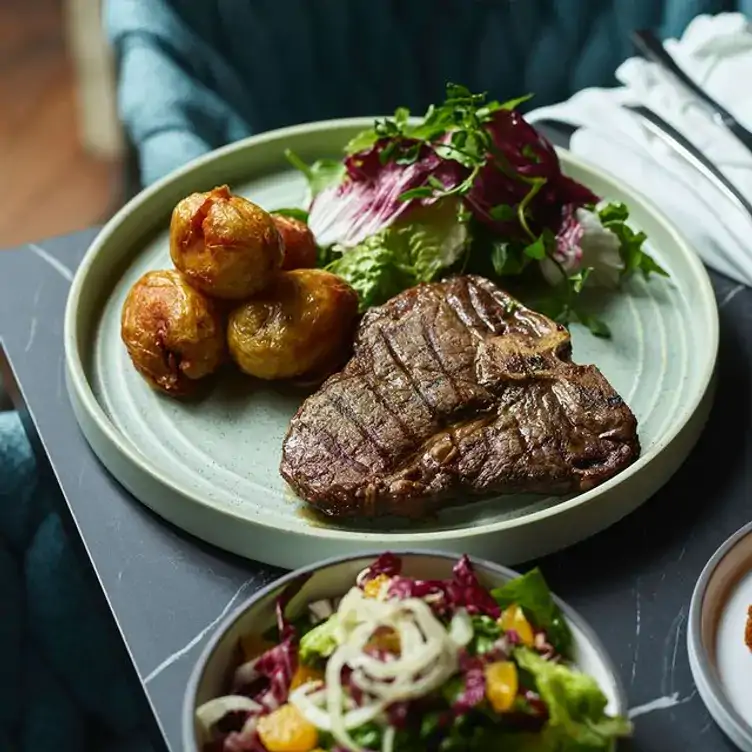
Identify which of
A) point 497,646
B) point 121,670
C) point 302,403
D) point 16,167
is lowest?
point 16,167

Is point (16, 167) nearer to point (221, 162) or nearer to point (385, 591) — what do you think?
point (221, 162)

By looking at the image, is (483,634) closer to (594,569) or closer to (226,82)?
(594,569)

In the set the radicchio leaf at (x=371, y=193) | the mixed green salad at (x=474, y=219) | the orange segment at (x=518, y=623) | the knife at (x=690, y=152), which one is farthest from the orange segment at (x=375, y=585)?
the knife at (x=690, y=152)

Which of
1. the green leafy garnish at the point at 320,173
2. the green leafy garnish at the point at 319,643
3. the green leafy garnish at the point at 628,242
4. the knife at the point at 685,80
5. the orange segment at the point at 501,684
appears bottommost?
the green leafy garnish at the point at 319,643

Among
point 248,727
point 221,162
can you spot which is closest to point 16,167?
point 221,162

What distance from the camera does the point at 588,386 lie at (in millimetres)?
1371

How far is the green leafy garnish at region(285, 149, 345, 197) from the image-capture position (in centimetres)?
178

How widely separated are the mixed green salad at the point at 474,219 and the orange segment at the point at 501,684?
0.71m

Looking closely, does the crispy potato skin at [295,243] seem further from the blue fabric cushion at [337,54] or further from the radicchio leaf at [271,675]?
the radicchio leaf at [271,675]

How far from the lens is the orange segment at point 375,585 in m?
1.06

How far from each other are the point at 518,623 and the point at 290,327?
21.2 inches

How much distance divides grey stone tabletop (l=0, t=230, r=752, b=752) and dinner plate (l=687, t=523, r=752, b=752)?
39 mm

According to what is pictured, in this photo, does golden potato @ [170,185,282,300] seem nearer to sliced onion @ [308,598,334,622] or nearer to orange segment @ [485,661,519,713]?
sliced onion @ [308,598,334,622]

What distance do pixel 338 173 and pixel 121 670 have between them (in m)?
0.85
